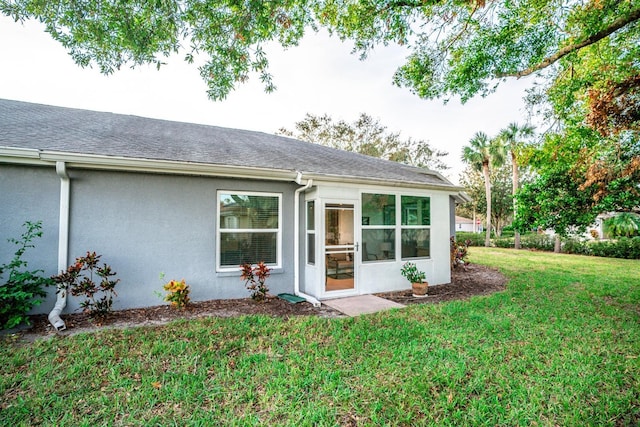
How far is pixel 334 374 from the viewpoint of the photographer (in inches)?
133

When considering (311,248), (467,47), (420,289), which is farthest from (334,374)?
(467,47)

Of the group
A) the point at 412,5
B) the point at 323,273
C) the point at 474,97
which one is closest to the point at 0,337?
the point at 323,273

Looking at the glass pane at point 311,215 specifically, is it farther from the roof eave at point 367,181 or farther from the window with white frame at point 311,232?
the roof eave at point 367,181

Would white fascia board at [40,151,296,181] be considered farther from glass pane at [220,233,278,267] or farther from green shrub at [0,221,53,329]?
glass pane at [220,233,278,267]

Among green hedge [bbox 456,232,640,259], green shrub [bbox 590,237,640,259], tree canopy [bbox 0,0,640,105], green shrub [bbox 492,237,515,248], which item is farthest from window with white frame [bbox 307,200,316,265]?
green shrub [bbox 492,237,515,248]

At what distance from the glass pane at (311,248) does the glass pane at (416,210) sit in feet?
8.24

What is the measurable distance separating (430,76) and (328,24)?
2.71 metres

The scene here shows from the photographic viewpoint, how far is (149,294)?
5.82m

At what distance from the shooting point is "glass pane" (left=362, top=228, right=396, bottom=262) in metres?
7.33

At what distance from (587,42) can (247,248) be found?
7.59 meters

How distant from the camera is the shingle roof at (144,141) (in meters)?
5.58

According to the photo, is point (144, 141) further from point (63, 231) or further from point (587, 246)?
point (587, 246)

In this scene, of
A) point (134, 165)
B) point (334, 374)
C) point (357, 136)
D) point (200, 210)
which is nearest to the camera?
point (334, 374)

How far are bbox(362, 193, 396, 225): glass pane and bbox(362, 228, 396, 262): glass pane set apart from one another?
224 millimetres
